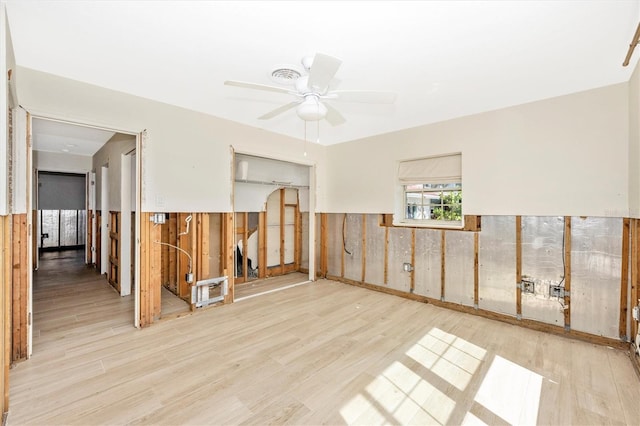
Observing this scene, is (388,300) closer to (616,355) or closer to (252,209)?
(616,355)

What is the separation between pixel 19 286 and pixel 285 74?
10.1 ft

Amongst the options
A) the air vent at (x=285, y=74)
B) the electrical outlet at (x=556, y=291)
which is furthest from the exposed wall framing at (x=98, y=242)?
the electrical outlet at (x=556, y=291)

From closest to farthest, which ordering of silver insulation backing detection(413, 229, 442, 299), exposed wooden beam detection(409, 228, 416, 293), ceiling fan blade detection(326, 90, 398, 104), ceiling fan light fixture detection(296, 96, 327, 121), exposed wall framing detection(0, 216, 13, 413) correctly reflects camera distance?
exposed wall framing detection(0, 216, 13, 413) < ceiling fan blade detection(326, 90, 398, 104) < ceiling fan light fixture detection(296, 96, 327, 121) < silver insulation backing detection(413, 229, 442, 299) < exposed wooden beam detection(409, 228, 416, 293)

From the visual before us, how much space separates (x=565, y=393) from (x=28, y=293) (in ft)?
15.1

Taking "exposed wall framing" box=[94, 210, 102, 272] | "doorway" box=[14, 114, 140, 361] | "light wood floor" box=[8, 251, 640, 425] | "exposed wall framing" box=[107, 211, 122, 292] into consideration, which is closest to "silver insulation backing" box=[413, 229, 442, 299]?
"light wood floor" box=[8, 251, 640, 425]

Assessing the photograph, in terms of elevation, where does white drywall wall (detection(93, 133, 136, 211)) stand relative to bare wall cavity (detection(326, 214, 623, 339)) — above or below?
above

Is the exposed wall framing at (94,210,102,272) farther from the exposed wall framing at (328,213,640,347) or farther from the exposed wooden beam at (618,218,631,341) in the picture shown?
the exposed wooden beam at (618,218,631,341)

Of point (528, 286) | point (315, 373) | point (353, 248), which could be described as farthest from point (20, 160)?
point (528, 286)

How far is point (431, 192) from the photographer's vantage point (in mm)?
4344

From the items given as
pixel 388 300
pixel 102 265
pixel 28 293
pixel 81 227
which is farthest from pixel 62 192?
pixel 388 300

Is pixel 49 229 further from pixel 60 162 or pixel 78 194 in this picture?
→ pixel 60 162

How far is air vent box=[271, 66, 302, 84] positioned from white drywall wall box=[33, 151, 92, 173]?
6.56 metres

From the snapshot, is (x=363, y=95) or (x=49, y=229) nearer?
(x=363, y=95)

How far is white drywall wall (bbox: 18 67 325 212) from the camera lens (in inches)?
107
